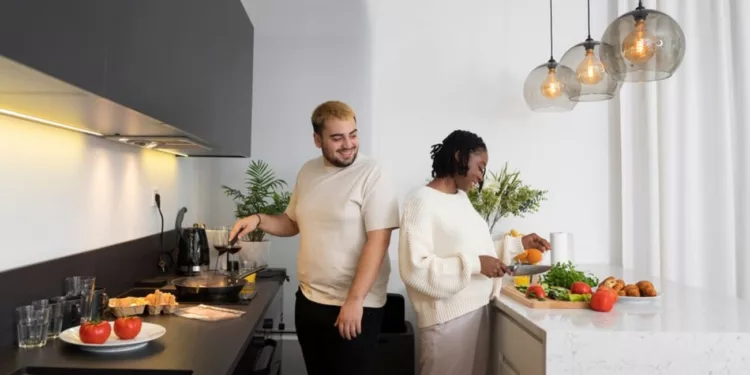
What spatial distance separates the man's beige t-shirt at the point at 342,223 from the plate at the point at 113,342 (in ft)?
1.95

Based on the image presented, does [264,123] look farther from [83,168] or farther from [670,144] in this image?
[670,144]

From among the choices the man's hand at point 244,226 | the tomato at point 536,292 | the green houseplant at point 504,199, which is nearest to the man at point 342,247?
the man's hand at point 244,226

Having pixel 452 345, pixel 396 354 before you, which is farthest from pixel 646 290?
pixel 396 354

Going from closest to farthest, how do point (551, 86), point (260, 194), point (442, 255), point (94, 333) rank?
point (94, 333), point (442, 255), point (551, 86), point (260, 194)

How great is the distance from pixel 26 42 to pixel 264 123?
271cm

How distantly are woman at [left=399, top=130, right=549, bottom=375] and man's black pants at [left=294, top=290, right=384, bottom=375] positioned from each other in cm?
24

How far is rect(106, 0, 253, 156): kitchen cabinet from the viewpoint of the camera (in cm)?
141

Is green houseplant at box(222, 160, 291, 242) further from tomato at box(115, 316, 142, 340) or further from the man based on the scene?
tomato at box(115, 316, 142, 340)

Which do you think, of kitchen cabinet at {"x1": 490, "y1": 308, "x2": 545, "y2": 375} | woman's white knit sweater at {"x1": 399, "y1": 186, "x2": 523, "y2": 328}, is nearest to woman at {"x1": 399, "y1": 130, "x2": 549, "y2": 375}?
woman's white knit sweater at {"x1": 399, "y1": 186, "x2": 523, "y2": 328}

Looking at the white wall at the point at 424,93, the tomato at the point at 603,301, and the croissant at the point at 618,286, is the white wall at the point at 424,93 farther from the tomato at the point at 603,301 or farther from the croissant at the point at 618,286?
the tomato at the point at 603,301

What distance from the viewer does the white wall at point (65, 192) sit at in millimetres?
1644

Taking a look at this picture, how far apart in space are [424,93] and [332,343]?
6.82 ft

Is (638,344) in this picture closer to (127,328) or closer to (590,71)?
(590,71)

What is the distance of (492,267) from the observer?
7.25 ft
